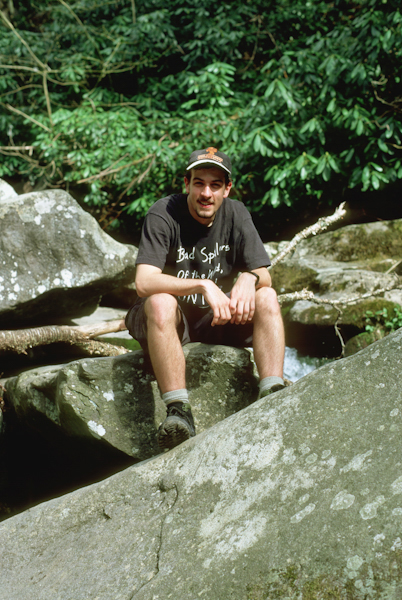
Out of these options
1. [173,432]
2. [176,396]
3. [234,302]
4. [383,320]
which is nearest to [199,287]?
[234,302]

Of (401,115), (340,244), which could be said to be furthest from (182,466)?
(401,115)

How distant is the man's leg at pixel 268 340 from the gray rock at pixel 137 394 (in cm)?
35

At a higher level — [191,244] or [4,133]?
[4,133]

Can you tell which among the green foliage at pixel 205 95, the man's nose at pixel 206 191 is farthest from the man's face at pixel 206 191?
the green foliage at pixel 205 95

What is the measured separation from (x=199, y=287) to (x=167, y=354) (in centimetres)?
38

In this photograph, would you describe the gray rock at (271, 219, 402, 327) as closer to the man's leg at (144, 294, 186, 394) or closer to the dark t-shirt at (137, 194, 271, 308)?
the dark t-shirt at (137, 194, 271, 308)

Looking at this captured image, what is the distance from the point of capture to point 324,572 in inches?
56.0

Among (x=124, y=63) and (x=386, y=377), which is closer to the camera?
(x=386, y=377)

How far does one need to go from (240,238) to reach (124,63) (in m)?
6.73

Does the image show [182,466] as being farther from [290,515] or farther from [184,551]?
[290,515]

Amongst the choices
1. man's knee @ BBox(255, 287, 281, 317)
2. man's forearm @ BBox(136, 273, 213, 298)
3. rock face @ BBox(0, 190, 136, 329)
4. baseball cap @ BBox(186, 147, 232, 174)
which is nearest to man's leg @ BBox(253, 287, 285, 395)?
man's knee @ BBox(255, 287, 281, 317)

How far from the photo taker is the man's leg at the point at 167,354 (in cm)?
243

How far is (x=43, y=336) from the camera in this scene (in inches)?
166

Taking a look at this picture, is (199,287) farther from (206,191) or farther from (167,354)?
(206,191)
